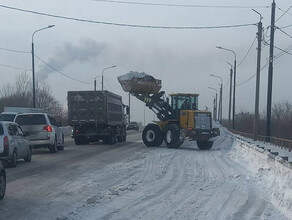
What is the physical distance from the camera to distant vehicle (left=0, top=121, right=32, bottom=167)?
16.2 m

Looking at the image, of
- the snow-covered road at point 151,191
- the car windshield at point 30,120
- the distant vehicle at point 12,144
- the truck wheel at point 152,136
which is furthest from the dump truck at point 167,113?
the distant vehicle at point 12,144

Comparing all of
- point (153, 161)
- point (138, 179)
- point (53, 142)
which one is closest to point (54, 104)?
point (53, 142)

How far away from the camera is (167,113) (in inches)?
1187

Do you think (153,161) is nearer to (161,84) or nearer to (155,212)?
(155,212)

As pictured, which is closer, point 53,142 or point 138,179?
point 138,179

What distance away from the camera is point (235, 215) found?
344 inches

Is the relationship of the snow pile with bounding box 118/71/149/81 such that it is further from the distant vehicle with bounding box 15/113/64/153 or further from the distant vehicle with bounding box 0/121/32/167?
the distant vehicle with bounding box 0/121/32/167

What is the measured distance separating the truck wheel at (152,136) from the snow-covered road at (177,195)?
1269 cm

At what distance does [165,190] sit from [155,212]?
270 centimetres

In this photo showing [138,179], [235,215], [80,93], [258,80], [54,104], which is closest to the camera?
[235,215]

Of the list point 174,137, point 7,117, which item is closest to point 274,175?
point 174,137

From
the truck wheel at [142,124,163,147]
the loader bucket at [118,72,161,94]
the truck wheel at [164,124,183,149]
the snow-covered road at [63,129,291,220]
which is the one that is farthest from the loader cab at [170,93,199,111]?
the snow-covered road at [63,129,291,220]

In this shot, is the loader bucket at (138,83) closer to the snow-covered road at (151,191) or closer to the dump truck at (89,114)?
the dump truck at (89,114)

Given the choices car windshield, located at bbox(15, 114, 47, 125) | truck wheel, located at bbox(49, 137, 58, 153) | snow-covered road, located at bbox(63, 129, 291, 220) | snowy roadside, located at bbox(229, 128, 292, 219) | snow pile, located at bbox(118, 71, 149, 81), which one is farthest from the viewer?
snow pile, located at bbox(118, 71, 149, 81)
